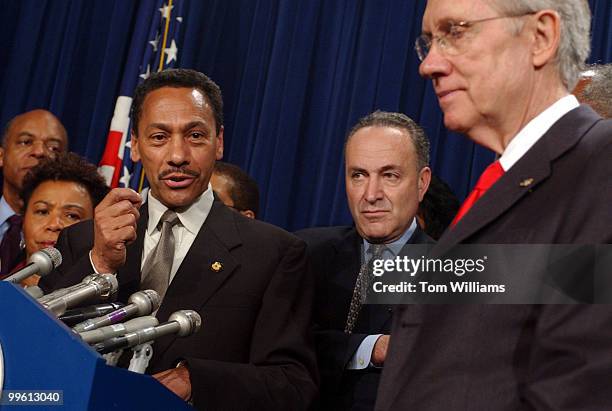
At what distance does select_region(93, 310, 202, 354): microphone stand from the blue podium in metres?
0.10

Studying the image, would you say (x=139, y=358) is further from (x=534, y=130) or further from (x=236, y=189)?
(x=236, y=189)

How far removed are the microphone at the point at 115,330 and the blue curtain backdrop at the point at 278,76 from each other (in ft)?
7.40

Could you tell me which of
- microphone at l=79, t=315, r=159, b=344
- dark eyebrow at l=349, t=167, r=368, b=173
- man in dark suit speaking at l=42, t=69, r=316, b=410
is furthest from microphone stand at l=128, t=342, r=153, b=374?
dark eyebrow at l=349, t=167, r=368, b=173

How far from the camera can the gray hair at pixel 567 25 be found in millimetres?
1254

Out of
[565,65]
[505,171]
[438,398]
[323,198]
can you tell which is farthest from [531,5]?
[323,198]

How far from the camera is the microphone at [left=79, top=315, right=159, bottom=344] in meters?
1.35

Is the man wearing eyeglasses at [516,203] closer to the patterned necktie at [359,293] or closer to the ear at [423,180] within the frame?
the patterned necktie at [359,293]

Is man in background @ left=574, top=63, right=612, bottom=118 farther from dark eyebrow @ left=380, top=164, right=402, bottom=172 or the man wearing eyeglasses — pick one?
the man wearing eyeglasses

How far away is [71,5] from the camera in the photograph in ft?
14.3

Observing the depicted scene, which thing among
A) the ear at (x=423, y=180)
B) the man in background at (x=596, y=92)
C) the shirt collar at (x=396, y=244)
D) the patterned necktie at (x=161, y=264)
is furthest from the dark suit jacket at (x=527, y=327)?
the ear at (x=423, y=180)

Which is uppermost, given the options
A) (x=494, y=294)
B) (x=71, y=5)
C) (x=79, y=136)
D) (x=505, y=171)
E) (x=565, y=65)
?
(x=71, y=5)

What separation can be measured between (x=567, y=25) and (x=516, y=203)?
30cm

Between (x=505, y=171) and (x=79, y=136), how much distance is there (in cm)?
337

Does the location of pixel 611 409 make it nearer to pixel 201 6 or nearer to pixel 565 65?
pixel 565 65
